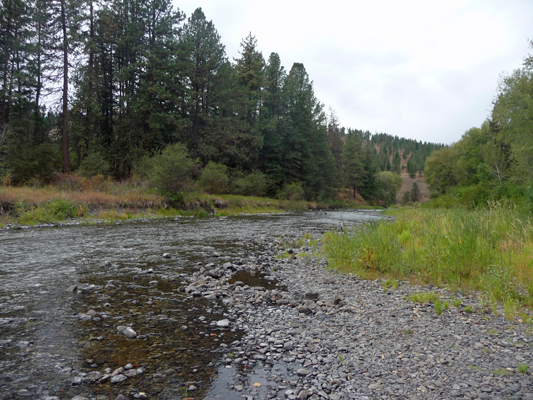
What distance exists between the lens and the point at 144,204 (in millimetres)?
25750

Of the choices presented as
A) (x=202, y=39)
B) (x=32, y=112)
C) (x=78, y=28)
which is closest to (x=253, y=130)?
(x=202, y=39)

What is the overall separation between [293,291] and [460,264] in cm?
407

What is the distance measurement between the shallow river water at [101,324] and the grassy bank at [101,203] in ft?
26.1

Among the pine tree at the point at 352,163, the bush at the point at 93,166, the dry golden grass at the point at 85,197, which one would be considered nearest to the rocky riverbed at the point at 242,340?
the dry golden grass at the point at 85,197

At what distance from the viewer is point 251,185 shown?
140ft

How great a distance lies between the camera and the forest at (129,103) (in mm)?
28828

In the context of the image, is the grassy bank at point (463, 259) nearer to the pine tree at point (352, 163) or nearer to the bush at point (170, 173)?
the bush at point (170, 173)

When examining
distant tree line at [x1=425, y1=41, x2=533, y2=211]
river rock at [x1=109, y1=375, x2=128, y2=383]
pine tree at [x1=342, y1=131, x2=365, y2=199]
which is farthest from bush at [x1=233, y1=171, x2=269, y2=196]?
pine tree at [x1=342, y1=131, x2=365, y2=199]

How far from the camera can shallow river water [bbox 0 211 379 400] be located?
3823 millimetres

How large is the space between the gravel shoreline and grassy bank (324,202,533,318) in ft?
1.94

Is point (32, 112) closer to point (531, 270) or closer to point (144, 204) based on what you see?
point (144, 204)

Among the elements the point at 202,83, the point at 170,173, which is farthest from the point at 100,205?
the point at 202,83

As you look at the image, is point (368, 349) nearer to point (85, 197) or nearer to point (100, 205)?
point (100, 205)

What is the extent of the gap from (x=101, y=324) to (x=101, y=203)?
64.4 ft
